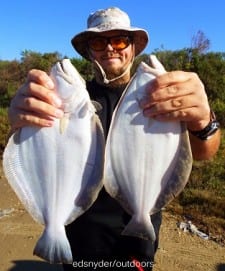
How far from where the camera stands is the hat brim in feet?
10.2

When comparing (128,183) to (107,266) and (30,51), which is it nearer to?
(107,266)

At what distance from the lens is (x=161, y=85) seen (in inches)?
93.4

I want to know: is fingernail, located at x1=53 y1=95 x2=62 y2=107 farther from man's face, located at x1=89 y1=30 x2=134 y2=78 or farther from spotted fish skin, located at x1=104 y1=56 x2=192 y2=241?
man's face, located at x1=89 y1=30 x2=134 y2=78

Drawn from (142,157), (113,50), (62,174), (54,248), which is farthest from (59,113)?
(113,50)

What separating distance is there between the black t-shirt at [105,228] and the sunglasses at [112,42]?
11.3 inches

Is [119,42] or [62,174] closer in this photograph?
[62,174]

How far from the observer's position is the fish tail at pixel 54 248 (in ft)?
7.70

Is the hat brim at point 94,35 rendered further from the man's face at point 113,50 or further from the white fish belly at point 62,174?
the white fish belly at point 62,174

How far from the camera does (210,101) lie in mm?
15820

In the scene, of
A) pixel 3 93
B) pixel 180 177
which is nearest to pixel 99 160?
pixel 180 177

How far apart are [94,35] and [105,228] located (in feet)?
3.94

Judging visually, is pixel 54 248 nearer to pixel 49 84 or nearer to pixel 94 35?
pixel 49 84

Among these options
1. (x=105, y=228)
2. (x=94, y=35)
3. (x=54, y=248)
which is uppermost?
(x=94, y=35)

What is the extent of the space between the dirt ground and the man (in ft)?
8.60
